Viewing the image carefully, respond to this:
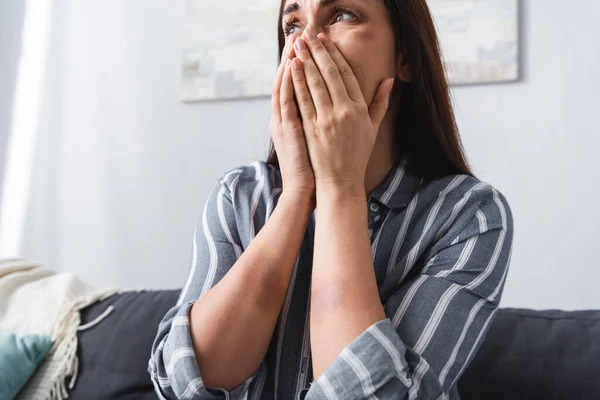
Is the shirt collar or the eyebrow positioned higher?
the eyebrow

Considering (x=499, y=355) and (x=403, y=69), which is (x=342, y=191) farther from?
(x=499, y=355)

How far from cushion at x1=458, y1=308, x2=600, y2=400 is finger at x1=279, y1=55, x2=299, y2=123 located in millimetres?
591

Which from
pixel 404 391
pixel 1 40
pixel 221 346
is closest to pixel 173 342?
pixel 221 346

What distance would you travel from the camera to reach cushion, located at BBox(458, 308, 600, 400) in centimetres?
107

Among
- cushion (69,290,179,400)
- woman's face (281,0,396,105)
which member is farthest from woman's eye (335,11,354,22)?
cushion (69,290,179,400)

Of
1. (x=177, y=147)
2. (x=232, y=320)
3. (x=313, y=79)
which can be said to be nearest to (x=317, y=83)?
(x=313, y=79)

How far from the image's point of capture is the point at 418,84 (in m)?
1.06

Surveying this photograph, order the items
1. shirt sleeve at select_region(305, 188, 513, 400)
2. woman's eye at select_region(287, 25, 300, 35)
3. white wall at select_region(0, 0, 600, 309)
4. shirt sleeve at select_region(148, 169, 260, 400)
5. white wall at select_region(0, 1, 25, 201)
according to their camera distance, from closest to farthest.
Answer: shirt sleeve at select_region(305, 188, 513, 400) → shirt sleeve at select_region(148, 169, 260, 400) → woman's eye at select_region(287, 25, 300, 35) → white wall at select_region(0, 0, 600, 309) → white wall at select_region(0, 1, 25, 201)

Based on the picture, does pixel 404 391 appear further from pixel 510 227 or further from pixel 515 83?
pixel 515 83

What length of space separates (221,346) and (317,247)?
7.3 inches

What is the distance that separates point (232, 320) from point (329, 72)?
38 cm

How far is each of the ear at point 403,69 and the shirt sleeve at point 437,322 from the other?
0.85 ft

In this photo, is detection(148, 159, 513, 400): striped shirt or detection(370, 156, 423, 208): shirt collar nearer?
detection(148, 159, 513, 400): striped shirt

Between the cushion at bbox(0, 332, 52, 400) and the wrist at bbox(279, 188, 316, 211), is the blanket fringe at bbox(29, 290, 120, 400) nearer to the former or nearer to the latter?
the cushion at bbox(0, 332, 52, 400)
